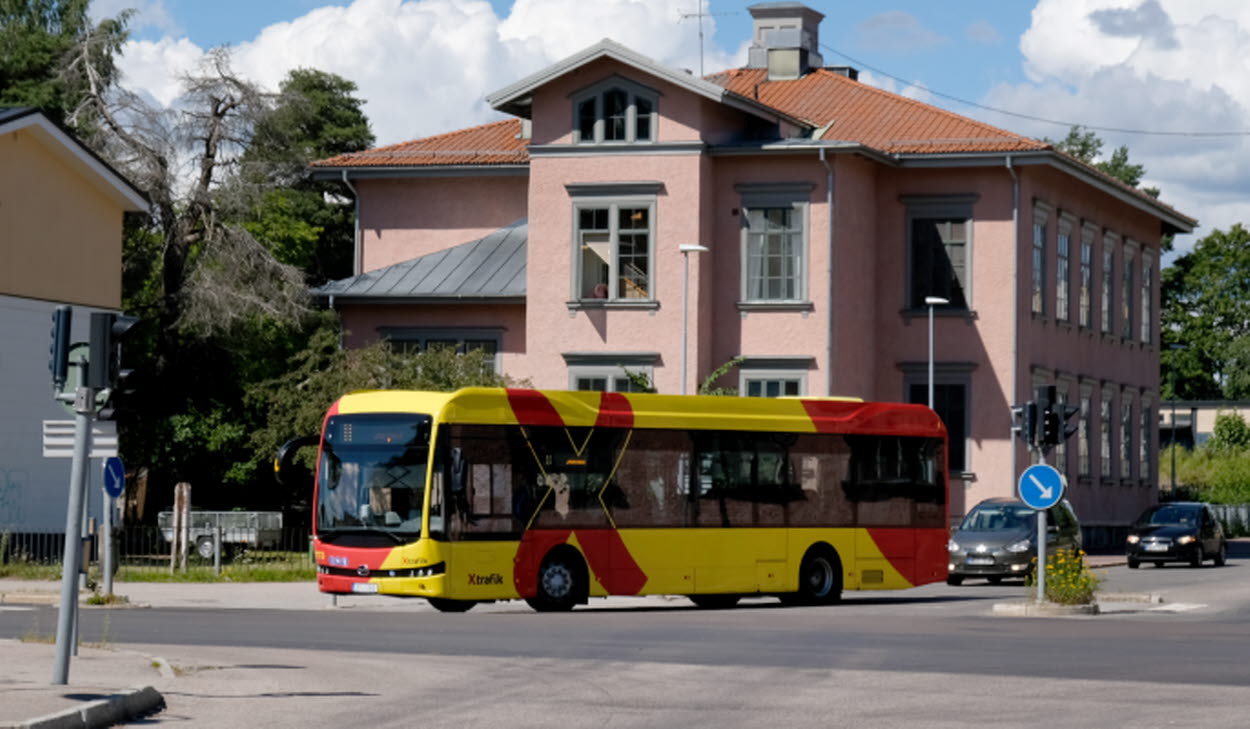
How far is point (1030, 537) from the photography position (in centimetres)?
3988

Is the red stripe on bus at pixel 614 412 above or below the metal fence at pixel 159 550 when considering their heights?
above

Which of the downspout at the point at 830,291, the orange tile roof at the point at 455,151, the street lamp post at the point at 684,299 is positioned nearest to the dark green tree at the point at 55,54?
the orange tile roof at the point at 455,151

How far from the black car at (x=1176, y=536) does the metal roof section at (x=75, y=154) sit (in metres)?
23.2

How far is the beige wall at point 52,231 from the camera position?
147 feet

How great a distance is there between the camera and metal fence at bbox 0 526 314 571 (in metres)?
41.6

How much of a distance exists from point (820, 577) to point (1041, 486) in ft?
15.0

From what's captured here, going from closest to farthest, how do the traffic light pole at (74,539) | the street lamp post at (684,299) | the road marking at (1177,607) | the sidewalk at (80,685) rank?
the sidewalk at (80,685) → the traffic light pole at (74,539) → the road marking at (1177,607) → the street lamp post at (684,299)

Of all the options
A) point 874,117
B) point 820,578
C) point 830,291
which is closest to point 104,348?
point 820,578

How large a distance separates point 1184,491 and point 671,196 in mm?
36398

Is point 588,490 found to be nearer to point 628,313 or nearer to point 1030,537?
point 1030,537

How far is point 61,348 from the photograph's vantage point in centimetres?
1576

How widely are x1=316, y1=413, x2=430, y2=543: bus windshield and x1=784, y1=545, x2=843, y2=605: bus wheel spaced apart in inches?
267

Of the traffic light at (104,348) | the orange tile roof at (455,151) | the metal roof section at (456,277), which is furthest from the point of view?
the orange tile roof at (455,151)

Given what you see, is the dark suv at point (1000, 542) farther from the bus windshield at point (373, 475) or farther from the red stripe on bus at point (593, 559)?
the bus windshield at point (373, 475)
